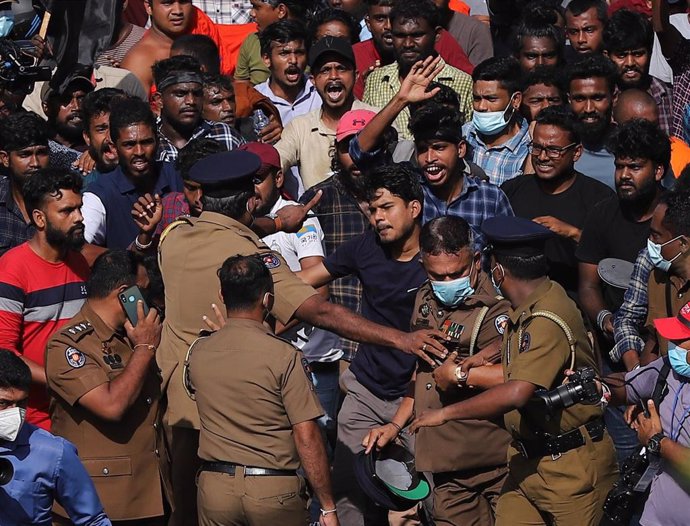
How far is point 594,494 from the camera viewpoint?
6.66m

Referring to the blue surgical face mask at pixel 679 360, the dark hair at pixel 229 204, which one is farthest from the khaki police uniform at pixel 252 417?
the blue surgical face mask at pixel 679 360

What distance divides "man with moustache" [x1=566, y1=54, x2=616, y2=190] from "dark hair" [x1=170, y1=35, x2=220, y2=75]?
2832mm

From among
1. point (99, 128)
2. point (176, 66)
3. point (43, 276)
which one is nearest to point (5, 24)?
point (99, 128)

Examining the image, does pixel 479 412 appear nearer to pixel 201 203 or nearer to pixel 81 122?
pixel 201 203

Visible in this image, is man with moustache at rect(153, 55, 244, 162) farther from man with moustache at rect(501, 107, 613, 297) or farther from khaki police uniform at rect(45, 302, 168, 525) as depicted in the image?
khaki police uniform at rect(45, 302, 168, 525)

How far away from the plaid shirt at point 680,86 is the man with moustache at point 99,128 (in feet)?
13.9

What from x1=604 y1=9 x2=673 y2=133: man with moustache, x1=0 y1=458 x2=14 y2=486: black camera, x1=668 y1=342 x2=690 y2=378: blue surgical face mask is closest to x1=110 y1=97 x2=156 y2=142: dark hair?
x1=0 y1=458 x2=14 y2=486: black camera

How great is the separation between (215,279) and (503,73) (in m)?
3.56

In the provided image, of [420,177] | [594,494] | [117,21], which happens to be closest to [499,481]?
[594,494]

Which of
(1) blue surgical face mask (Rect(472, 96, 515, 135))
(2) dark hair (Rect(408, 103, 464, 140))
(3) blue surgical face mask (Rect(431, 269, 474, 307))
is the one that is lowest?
(1) blue surgical face mask (Rect(472, 96, 515, 135))

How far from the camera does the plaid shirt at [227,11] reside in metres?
12.5

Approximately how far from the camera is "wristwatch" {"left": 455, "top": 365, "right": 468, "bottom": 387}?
6.75 meters

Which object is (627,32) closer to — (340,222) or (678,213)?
(340,222)

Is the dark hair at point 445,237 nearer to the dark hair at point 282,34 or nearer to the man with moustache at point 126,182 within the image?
the man with moustache at point 126,182
